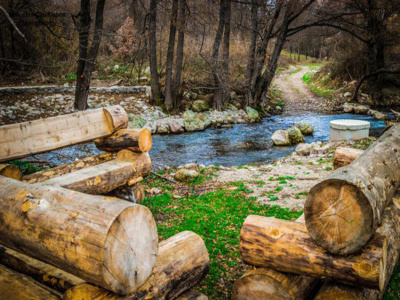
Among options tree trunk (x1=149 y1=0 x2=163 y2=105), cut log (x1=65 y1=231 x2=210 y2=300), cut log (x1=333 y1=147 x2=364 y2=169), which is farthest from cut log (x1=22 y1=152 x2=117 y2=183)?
tree trunk (x1=149 y1=0 x2=163 y2=105)

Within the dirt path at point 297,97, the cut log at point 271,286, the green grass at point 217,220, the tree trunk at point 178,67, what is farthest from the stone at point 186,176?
the dirt path at point 297,97

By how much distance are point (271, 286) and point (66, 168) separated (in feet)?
12.4

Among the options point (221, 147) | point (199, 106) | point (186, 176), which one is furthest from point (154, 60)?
point (186, 176)

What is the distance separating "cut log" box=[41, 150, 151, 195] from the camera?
166 inches

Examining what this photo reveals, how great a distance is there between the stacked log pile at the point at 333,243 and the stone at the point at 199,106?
13.3 metres

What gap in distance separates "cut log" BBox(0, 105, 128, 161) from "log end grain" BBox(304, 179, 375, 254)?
3.73 m

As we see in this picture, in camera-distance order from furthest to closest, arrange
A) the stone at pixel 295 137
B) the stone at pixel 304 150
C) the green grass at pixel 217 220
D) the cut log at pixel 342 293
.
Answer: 1. the stone at pixel 295 137
2. the stone at pixel 304 150
3. the green grass at pixel 217 220
4. the cut log at pixel 342 293

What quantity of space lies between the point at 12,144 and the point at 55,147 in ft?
1.89

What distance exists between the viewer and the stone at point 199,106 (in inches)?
633

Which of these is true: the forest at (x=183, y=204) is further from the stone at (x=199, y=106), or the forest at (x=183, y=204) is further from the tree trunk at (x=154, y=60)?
the stone at (x=199, y=106)

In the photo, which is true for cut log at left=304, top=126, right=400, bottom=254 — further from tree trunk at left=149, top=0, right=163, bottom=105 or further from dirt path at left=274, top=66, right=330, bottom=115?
dirt path at left=274, top=66, right=330, bottom=115

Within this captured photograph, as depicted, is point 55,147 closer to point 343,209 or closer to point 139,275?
point 139,275

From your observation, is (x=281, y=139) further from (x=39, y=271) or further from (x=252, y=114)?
(x=39, y=271)

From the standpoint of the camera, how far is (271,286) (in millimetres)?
2627
